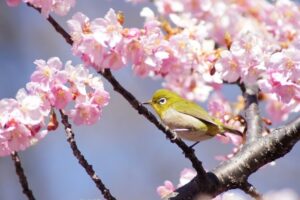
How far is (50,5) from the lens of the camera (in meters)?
2.35

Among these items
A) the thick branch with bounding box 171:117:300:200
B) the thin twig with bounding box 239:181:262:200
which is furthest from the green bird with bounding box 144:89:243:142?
the thin twig with bounding box 239:181:262:200

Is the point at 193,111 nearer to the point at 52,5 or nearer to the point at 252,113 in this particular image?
the point at 252,113

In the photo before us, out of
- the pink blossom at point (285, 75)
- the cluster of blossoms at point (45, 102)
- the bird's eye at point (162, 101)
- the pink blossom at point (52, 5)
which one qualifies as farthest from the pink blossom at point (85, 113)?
the pink blossom at point (285, 75)

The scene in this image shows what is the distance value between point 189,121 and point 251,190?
2.03 ft

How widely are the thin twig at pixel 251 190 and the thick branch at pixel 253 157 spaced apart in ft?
0.05

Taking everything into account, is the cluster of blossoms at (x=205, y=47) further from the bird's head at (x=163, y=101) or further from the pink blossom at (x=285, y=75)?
the bird's head at (x=163, y=101)

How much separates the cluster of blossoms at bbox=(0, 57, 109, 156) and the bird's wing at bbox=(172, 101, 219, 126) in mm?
699

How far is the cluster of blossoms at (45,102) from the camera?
84.0 inches

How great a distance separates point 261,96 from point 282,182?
163 inches

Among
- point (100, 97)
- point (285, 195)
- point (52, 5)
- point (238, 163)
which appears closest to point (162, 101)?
point (238, 163)

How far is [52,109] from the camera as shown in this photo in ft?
7.40

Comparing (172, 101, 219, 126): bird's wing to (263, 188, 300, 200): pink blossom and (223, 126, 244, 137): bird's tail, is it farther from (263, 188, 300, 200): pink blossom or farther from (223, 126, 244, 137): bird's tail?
(263, 188, 300, 200): pink blossom

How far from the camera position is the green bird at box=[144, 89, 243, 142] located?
289cm

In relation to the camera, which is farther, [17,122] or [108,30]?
[108,30]
